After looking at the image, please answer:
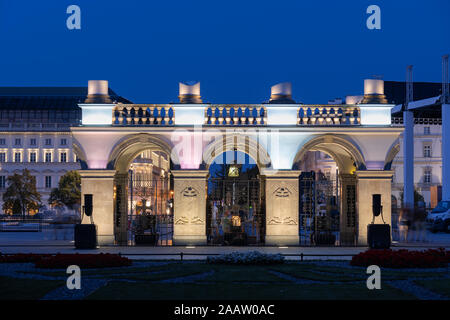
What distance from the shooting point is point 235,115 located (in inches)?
1204

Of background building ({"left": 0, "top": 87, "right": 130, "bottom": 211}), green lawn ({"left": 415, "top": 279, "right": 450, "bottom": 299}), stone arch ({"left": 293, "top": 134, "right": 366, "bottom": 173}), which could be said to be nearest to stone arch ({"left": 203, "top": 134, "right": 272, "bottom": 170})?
stone arch ({"left": 293, "top": 134, "right": 366, "bottom": 173})

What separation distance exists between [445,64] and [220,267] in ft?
142

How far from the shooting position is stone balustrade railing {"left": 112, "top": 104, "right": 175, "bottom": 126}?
100ft

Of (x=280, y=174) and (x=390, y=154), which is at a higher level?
(x=390, y=154)

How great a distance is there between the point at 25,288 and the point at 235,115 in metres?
16.3

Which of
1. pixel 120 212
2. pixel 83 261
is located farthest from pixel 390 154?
pixel 83 261

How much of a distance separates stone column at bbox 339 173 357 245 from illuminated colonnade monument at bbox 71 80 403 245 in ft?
6.36

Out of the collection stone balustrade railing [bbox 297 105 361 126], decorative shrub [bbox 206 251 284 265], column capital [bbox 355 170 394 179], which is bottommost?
decorative shrub [bbox 206 251 284 265]

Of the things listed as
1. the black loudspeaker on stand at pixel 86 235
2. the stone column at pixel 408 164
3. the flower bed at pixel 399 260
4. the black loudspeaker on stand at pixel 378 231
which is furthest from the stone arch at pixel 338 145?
the stone column at pixel 408 164

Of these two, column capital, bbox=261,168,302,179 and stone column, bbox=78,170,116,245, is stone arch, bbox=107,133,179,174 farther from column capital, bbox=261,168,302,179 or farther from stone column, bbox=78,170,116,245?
column capital, bbox=261,168,302,179

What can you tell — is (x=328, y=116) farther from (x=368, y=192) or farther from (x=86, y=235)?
(x=86, y=235)

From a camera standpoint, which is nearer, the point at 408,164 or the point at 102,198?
the point at 102,198

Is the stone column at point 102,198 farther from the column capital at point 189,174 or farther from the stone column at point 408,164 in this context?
the stone column at point 408,164

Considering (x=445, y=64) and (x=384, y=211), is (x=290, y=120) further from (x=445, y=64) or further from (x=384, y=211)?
(x=445, y=64)
